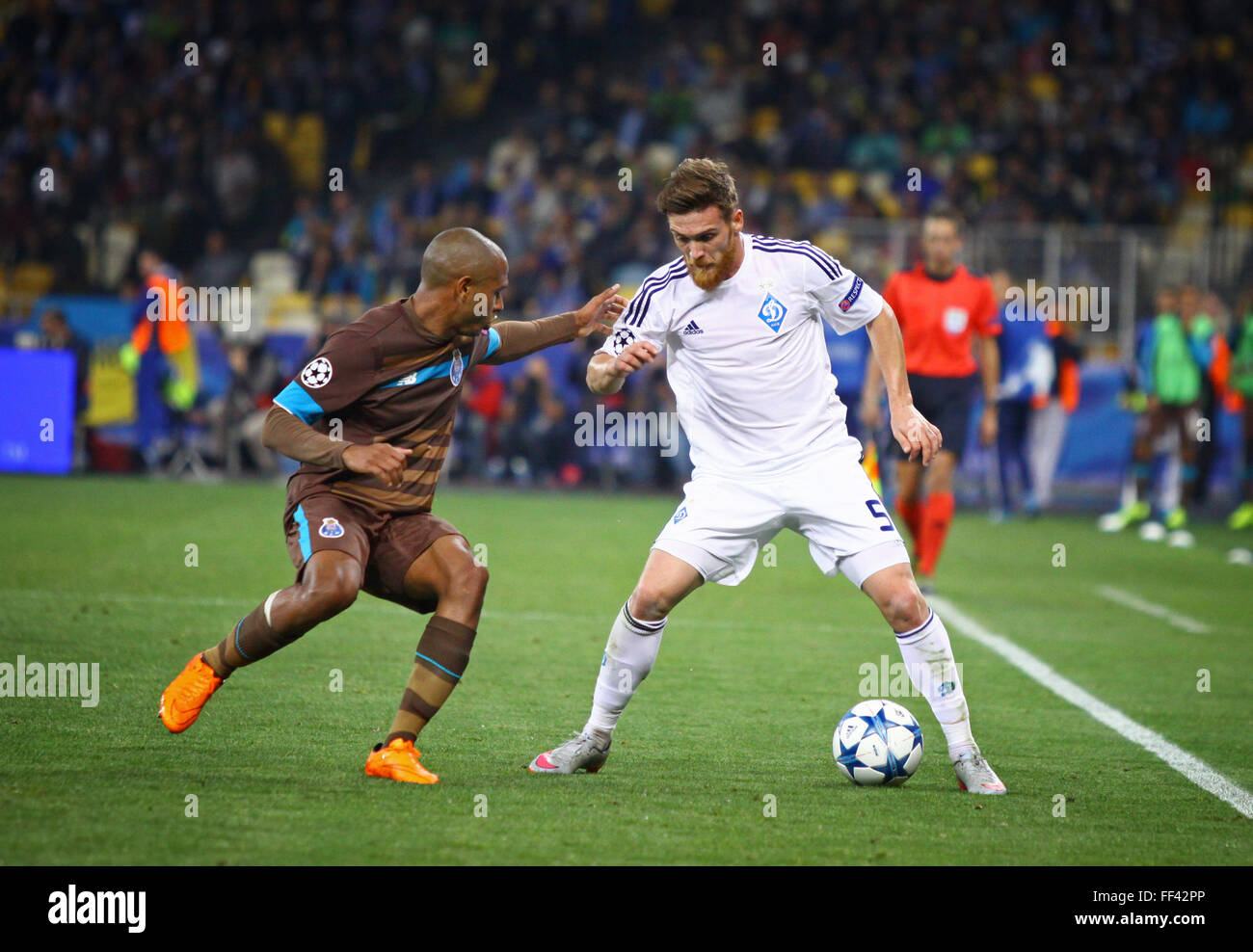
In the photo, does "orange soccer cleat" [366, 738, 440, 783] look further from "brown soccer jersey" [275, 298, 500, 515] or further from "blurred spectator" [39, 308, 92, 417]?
"blurred spectator" [39, 308, 92, 417]

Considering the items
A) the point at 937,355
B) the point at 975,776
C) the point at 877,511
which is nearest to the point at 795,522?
the point at 877,511

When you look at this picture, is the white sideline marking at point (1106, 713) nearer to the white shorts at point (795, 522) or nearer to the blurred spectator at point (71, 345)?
the white shorts at point (795, 522)

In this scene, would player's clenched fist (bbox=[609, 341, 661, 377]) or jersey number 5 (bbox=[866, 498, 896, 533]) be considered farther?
jersey number 5 (bbox=[866, 498, 896, 533])

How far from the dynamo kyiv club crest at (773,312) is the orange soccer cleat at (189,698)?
7.45 ft

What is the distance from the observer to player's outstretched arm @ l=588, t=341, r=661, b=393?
4930mm

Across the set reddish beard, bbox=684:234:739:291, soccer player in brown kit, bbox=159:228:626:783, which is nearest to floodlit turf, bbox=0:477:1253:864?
soccer player in brown kit, bbox=159:228:626:783

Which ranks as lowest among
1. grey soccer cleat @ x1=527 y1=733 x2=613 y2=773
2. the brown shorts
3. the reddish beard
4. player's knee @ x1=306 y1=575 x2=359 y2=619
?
grey soccer cleat @ x1=527 y1=733 x2=613 y2=773

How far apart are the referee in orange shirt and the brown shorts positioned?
5236 mm

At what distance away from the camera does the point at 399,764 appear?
198 inches

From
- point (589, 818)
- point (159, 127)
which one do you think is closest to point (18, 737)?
point (589, 818)

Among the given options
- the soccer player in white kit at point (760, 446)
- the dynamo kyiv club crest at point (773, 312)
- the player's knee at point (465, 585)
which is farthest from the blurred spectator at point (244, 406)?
the dynamo kyiv club crest at point (773, 312)

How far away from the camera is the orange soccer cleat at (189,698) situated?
5.25 meters

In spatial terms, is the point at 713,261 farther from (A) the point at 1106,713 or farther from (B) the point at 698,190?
(A) the point at 1106,713

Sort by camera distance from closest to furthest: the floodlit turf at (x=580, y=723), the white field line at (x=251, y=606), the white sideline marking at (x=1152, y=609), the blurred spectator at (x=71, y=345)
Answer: the floodlit turf at (x=580, y=723) < the white field line at (x=251, y=606) < the white sideline marking at (x=1152, y=609) < the blurred spectator at (x=71, y=345)
